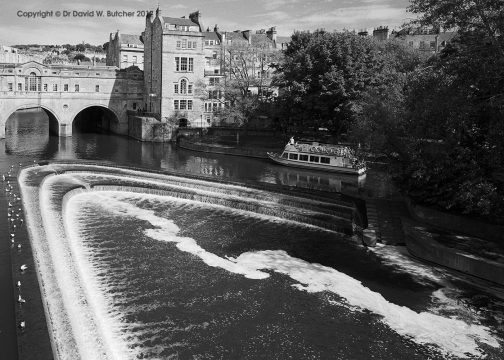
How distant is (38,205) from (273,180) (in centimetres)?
2302

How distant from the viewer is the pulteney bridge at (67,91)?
68875 mm

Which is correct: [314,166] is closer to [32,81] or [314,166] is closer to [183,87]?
[183,87]

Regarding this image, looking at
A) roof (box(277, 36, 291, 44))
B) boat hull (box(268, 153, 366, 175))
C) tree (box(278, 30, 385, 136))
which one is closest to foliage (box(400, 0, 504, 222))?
boat hull (box(268, 153, 366, 175))

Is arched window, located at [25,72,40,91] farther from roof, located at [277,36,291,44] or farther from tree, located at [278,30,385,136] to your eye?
roof, located at [277,36,291,44]

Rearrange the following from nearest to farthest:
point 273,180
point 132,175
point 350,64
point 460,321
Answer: point 460,321, point 132,175, point 273,180, point 350,64

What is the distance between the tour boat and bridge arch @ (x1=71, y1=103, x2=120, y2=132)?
35050mm

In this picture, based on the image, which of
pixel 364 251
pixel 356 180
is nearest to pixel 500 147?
pixel 364 251

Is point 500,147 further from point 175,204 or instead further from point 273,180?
point 273,180

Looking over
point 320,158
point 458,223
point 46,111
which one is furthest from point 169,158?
point 458,223

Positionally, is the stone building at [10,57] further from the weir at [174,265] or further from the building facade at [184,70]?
the weir at [174,265]

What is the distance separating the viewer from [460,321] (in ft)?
67.6

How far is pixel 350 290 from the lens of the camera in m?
23.0

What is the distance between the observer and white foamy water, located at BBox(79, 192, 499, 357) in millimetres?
19141

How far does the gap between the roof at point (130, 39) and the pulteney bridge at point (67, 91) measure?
85.8 feet
